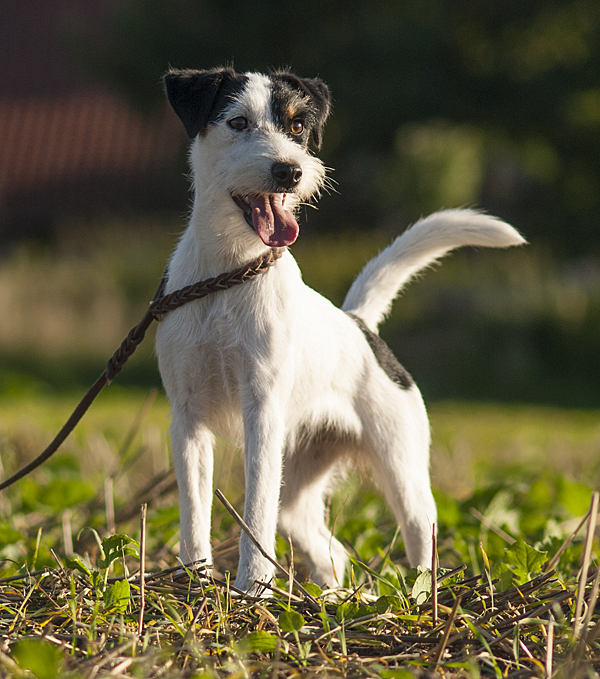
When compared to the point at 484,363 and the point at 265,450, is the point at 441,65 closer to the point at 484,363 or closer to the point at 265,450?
the point at 484,363

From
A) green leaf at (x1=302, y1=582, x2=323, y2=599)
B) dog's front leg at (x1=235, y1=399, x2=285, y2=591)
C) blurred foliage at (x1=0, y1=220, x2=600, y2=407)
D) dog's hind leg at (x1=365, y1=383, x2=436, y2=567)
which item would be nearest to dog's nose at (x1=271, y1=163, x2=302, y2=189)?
dog's front leg at (x1=235, y1=399, x2=285, y2=591)

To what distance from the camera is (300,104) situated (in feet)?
8.49

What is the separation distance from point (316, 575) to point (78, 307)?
8660 millimetres

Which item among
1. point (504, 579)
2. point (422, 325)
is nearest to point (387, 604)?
point (504, 579)

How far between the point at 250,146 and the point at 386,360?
0.99 metres

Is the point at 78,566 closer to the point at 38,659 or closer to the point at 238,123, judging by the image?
the point at 38,659

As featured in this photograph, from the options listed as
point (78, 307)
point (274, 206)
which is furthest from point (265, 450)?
point (78, 307)

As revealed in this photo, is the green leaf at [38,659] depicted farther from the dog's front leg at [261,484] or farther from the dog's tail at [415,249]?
the dog's tail at [415,249]

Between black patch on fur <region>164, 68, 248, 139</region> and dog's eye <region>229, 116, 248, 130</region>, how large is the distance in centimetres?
6

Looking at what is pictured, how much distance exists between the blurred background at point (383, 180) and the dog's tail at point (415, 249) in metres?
5.93

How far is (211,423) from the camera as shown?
105 inches

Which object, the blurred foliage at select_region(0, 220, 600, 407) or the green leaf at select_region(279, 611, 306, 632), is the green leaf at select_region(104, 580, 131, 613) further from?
the blurred foliage at select_region(0, 220, 600, 407)

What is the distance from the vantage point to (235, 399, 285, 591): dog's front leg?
7.77 feet

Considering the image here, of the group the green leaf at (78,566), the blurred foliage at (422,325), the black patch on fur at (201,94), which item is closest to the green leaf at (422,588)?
the green leaf at (78,566)
